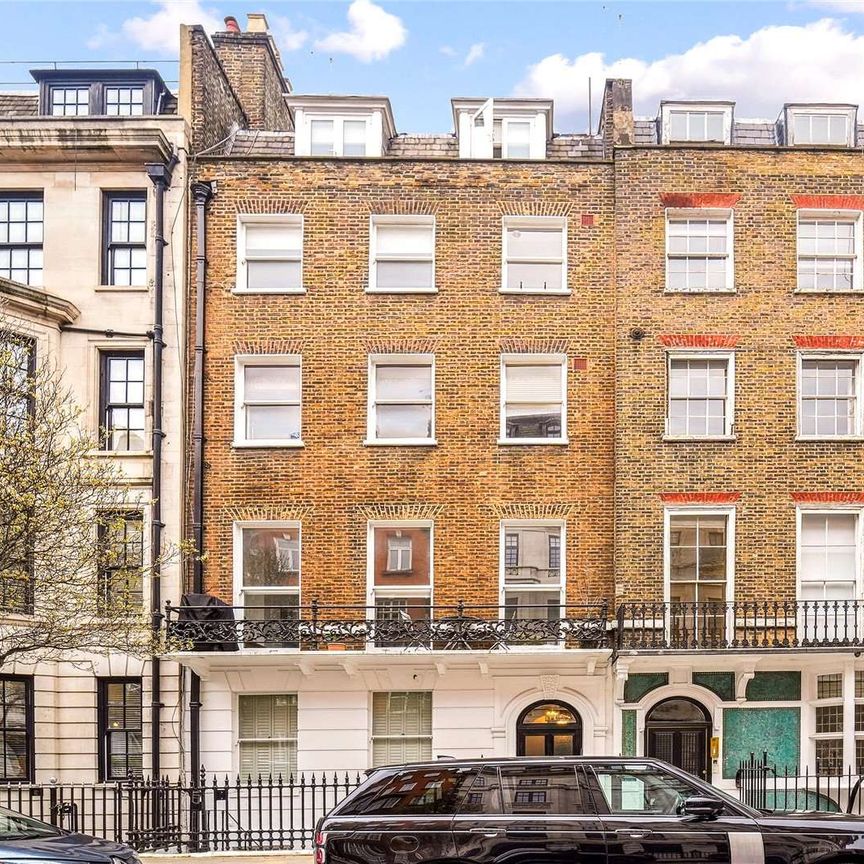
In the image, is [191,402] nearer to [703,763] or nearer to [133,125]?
[133,125]

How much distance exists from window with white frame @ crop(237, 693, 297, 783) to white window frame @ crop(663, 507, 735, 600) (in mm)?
7138

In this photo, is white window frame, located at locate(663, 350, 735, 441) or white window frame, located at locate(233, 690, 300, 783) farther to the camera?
white window frame, located at locate(663, 350, 735, 441)

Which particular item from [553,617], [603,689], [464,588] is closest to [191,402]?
[464,588]

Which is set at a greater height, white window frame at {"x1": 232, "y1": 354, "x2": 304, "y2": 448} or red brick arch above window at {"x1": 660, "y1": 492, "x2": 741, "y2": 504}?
white window frame at {"x1": 232, "y1": 354, "x2": 304, "y2": 448}

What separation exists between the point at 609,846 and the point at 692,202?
1290 cm

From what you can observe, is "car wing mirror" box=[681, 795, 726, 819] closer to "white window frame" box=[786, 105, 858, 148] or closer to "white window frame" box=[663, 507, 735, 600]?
"white window frame" box=[663, 507, 735, 600]

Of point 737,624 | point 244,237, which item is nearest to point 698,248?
point 737,624

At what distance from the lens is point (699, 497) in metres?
18.2

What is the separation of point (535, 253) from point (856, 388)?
6.55 meters

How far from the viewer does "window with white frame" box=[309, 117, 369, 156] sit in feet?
65.8

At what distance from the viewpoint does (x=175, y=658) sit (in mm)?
17344

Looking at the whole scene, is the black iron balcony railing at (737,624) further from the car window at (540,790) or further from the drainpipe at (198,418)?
the drainpipe at (198,418)

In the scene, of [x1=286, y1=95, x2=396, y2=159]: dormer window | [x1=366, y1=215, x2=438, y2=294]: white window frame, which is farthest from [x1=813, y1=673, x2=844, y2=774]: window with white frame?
[x1=286, y1=95, x2=396, y2=159]: dormer window

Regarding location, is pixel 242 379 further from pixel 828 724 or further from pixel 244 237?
pixel 828 724
